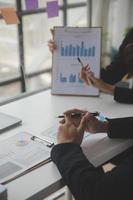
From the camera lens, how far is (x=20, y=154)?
1.24 meters

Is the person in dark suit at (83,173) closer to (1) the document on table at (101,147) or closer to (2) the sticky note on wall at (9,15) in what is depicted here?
(1) the document on table at (101,147)

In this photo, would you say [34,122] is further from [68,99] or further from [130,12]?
[130,12]

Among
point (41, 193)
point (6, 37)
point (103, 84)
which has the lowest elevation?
point (41, 193)

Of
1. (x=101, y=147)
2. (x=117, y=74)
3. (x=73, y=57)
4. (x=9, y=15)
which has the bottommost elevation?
(x=101, y=147)

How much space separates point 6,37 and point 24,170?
6.01 feet

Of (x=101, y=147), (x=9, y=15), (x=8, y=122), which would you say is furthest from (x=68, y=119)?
(x=9, y=15)

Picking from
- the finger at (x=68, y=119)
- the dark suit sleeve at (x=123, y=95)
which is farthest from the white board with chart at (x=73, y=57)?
the finger at (x=68, y=119)

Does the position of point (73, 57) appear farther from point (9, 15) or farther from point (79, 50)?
point (9, 15)

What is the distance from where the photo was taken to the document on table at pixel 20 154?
1.15m

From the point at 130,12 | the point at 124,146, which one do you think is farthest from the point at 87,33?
the point at 130,12

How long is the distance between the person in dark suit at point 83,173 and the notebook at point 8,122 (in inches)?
10.8

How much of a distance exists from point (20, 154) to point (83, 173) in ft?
0.91

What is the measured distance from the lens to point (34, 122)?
1.53 m

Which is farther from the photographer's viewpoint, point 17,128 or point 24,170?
point 17,128
